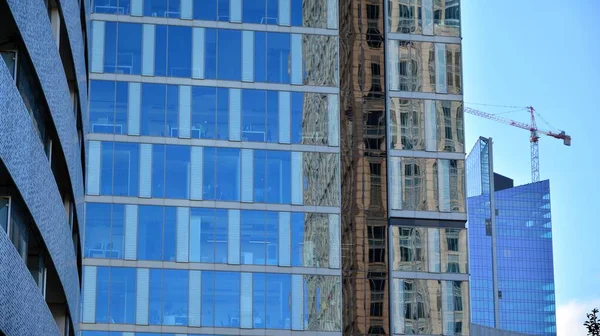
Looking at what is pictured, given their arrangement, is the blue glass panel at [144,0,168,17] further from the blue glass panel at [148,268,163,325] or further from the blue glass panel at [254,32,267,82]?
the blue glass panel at [148,268,163,325]

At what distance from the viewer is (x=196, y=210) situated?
237 ft

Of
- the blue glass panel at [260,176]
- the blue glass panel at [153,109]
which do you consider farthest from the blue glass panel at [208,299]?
the blue glass panel at [153,109]

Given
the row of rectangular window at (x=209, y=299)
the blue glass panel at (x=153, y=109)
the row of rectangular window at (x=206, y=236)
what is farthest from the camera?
the blue glass panel at (x=153, y=109)

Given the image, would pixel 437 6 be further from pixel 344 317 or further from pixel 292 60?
pixel 344 317

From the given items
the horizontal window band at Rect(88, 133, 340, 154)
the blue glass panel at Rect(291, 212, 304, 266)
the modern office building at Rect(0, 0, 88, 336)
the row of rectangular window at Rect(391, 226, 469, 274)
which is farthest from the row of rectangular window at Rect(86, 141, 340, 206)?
the modern office building at Rect(0, 0, 88, 336)

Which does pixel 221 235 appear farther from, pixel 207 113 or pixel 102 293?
pixel 102 293

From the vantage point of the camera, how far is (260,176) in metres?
73.2

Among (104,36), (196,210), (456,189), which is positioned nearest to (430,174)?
(456,189)

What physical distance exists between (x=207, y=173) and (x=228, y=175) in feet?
3.90

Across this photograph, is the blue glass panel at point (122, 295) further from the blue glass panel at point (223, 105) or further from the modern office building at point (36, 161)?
the modern office building at point (36, 161)

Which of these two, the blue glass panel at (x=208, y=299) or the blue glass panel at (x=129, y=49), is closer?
the blue glass panel at (x=208, y=299)

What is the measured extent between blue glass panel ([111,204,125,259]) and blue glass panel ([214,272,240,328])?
5.49 metres

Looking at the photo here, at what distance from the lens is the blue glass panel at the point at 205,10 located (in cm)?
7475

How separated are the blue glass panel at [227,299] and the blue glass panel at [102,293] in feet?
19.3
